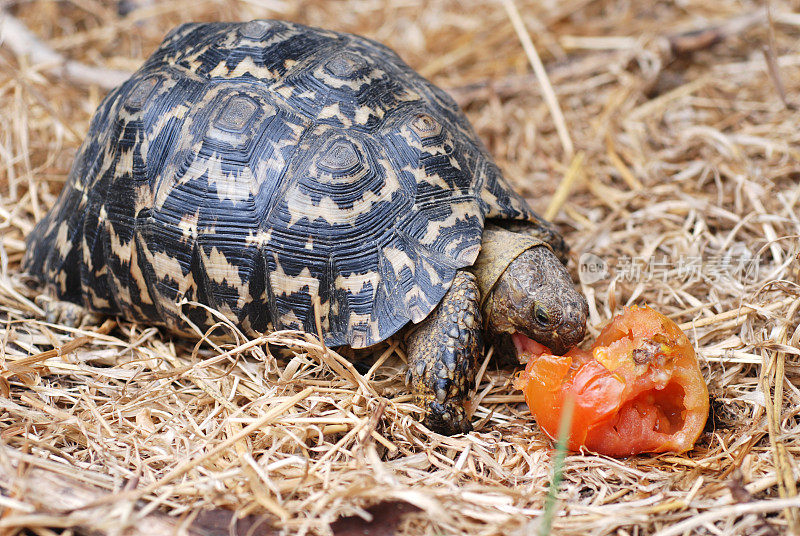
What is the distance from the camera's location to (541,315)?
2.46 meters

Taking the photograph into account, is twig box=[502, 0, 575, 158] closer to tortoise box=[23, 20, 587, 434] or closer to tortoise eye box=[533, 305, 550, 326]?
tortoise box=[23, 20, 587, 434]

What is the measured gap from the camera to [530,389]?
Answer: 7.77 feet

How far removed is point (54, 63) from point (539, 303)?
3.87 m

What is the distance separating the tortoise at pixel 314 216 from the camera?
2.50m

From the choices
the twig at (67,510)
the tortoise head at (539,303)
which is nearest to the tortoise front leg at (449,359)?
the tortoise head at (539,303)

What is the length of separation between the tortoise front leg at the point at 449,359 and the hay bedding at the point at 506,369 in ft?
0.28

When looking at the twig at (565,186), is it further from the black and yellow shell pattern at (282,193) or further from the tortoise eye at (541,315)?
the tortoise eye at (541,315)

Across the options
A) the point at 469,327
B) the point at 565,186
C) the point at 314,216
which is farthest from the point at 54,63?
the point at 469,327

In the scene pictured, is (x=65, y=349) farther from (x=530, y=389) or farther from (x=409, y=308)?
(x=530, y=389)

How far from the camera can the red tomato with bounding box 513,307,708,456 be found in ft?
7.36

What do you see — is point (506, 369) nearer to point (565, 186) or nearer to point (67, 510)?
point (565, 186)

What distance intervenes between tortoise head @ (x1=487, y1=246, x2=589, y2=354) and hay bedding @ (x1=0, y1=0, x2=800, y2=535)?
1.01 feet

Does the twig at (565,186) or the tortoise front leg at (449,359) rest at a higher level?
the twig at (565,186)

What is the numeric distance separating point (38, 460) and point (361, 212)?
1.39 meters
